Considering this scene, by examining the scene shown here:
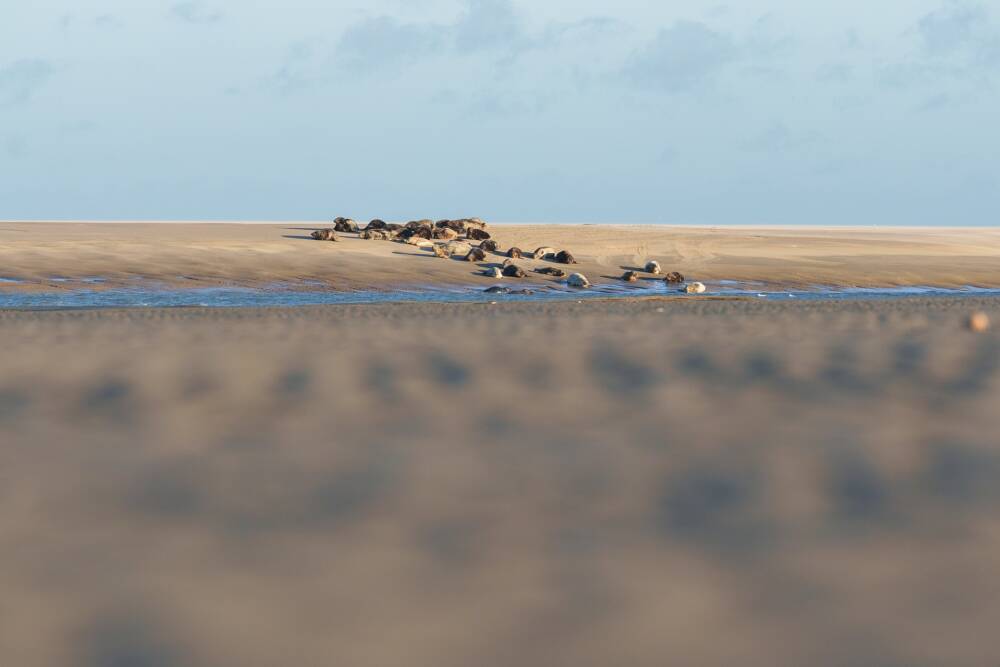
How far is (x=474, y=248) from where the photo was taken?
2009cm

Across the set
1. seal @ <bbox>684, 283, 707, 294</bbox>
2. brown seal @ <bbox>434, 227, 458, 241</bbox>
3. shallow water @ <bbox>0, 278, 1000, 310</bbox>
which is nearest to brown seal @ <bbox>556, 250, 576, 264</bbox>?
shallow water @ <bbox>0, 278, 1000, 310</bbox>

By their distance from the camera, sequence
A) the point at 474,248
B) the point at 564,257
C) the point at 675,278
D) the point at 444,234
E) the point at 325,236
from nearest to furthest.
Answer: the point at 675,278, the point at 474,248, the point at 564,257, the point at 325,236, the point at 444,234

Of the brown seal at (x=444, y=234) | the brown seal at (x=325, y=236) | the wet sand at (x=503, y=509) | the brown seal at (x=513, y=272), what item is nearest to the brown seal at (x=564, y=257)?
the brown seal at (x=513, y=272)

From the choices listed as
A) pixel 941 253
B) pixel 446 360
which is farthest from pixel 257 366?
pixel 941 253

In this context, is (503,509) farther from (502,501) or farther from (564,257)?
(564,257)

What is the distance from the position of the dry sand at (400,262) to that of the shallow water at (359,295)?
68 centimetres

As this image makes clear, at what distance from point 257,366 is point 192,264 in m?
14.9

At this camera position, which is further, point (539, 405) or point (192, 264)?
point (192, 264)

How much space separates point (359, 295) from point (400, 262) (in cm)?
345

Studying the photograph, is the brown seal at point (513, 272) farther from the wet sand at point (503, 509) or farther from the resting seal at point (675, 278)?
the wet sand at point (503, 509)

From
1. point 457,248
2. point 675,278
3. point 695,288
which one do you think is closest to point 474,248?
point 457,248

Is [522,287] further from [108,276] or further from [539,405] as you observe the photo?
[539,405]

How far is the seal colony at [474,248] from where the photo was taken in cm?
1842

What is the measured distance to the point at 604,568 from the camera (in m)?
2.29
